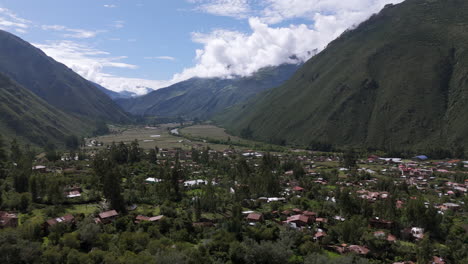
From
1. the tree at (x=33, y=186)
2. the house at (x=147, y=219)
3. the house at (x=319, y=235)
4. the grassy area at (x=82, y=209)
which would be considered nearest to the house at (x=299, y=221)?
the house at (x=319, y=235)

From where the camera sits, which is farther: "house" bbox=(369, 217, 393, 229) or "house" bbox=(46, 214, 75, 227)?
"house" bbox=(369, 217, 393, 229)

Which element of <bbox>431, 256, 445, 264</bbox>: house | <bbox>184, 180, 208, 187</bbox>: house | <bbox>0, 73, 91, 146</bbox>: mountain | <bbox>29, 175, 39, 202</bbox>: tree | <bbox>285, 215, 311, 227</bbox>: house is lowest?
<bbox>431, 256, 445, 264</bbox>: house

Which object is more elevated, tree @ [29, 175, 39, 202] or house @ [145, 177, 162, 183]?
tree @ [29, 175, 39, 202]

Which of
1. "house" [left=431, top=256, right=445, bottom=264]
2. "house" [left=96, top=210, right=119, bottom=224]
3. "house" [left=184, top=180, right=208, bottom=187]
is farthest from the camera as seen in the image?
"house" [left=184, top=180, right=208, bottom=187]

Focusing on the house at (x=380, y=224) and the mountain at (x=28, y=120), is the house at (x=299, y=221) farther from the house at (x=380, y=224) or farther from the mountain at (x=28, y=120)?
the mountain at (x=28, y=120)

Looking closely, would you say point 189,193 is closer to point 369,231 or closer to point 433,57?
point 369,231

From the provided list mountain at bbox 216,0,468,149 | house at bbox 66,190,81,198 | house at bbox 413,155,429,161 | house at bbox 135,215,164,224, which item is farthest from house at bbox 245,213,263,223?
mountain at bbox 216,0,468,149

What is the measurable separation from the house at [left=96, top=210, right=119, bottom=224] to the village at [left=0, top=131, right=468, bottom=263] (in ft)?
0.45

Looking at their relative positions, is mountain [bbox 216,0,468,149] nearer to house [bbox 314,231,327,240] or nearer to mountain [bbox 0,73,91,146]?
house [bbox 314,231,327,240]

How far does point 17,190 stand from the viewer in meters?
59.1

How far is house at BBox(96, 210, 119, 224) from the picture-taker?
4701 cm

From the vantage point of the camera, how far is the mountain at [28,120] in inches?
5487

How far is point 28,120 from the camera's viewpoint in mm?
151375

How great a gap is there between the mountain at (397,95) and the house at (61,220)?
112787 mm
